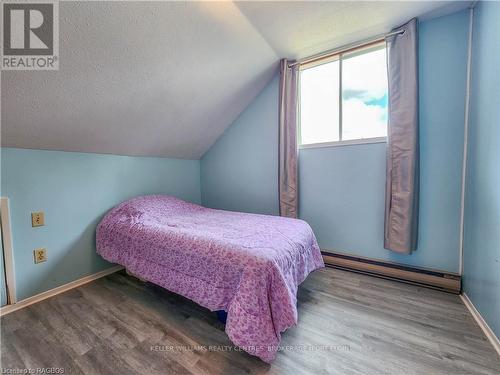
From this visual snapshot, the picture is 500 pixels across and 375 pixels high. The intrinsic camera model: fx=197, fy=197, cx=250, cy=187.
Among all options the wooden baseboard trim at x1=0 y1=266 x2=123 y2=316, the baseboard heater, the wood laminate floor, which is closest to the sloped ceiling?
the wooden baseboard trim at x1=0 y1=266 x2=123 y2=316

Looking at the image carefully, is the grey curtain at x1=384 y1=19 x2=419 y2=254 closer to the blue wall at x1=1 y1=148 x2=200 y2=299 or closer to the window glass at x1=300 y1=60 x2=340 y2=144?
the window glass at x1=300 y1=60 x2=340 y2=144

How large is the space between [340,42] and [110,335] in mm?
3150

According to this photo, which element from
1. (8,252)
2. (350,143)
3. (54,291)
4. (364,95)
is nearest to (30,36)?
(8,252)

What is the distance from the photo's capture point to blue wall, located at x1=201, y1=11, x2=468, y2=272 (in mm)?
1703

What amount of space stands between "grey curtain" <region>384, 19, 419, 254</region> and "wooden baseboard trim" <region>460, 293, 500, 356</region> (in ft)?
1.52

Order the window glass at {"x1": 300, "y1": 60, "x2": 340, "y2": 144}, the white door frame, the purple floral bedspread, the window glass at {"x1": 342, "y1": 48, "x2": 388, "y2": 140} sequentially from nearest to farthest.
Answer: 1. the purple floral bedspread
2. the white door frame
3. the window glass at {"x1": 342, "y1": 48, "x2": 388, "y2": 140}
4. the window glass at {"x1": 300, "y1": 60, "x2": 340, "y2": 144}

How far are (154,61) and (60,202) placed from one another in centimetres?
152

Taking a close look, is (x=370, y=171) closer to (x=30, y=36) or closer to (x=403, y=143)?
(x=403, y=143)

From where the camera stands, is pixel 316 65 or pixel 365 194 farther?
pixel 316 65

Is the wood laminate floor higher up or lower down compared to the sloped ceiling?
lower down

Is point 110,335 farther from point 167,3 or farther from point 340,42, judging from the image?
point 340,42

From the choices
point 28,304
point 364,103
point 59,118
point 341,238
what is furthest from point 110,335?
→ point 364,103

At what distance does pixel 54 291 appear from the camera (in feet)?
5.77

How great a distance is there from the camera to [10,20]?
1.05 m
